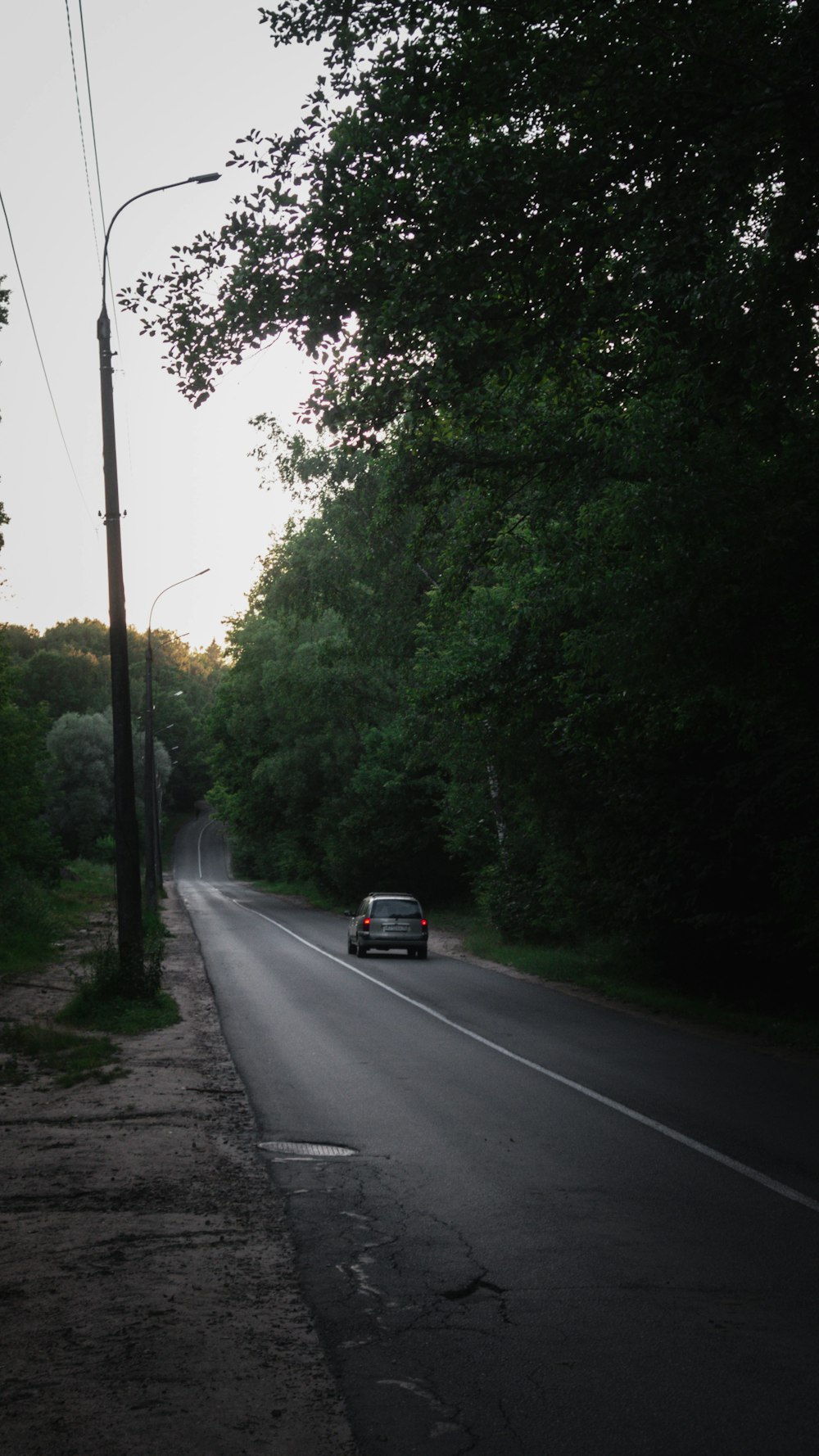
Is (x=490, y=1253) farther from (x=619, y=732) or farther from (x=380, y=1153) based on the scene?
(x=619, y=732)

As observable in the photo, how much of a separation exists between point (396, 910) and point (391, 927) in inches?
20.6

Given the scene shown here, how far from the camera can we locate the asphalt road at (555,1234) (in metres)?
4.54

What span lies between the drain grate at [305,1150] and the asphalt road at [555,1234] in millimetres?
59

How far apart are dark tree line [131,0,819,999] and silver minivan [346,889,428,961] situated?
11.3m

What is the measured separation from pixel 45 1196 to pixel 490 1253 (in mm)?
2936

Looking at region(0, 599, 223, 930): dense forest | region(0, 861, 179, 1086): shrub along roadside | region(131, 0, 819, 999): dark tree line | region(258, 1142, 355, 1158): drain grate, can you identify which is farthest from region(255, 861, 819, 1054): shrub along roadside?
region(0, 599, 223, 930): dense forest

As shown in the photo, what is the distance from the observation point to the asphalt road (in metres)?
4.54

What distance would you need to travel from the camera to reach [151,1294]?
19.0 feet

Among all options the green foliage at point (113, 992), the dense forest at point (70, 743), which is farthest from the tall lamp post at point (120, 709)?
the dense forest at point (70, 743)

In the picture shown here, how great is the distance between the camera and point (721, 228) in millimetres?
11469

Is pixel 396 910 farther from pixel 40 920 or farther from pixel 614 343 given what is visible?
pixel 614 343

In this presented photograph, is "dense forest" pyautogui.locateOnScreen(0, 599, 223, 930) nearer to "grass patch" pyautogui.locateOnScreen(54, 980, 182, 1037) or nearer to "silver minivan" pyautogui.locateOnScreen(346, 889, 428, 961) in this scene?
"silver minivan" pyautogui.locateOnScreen(346, 889, 428, 961)

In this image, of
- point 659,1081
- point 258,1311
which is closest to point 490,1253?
point 258,1311

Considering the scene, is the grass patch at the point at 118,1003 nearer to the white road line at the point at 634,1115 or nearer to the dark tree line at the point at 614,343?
the white road line at the point at 634,1115
